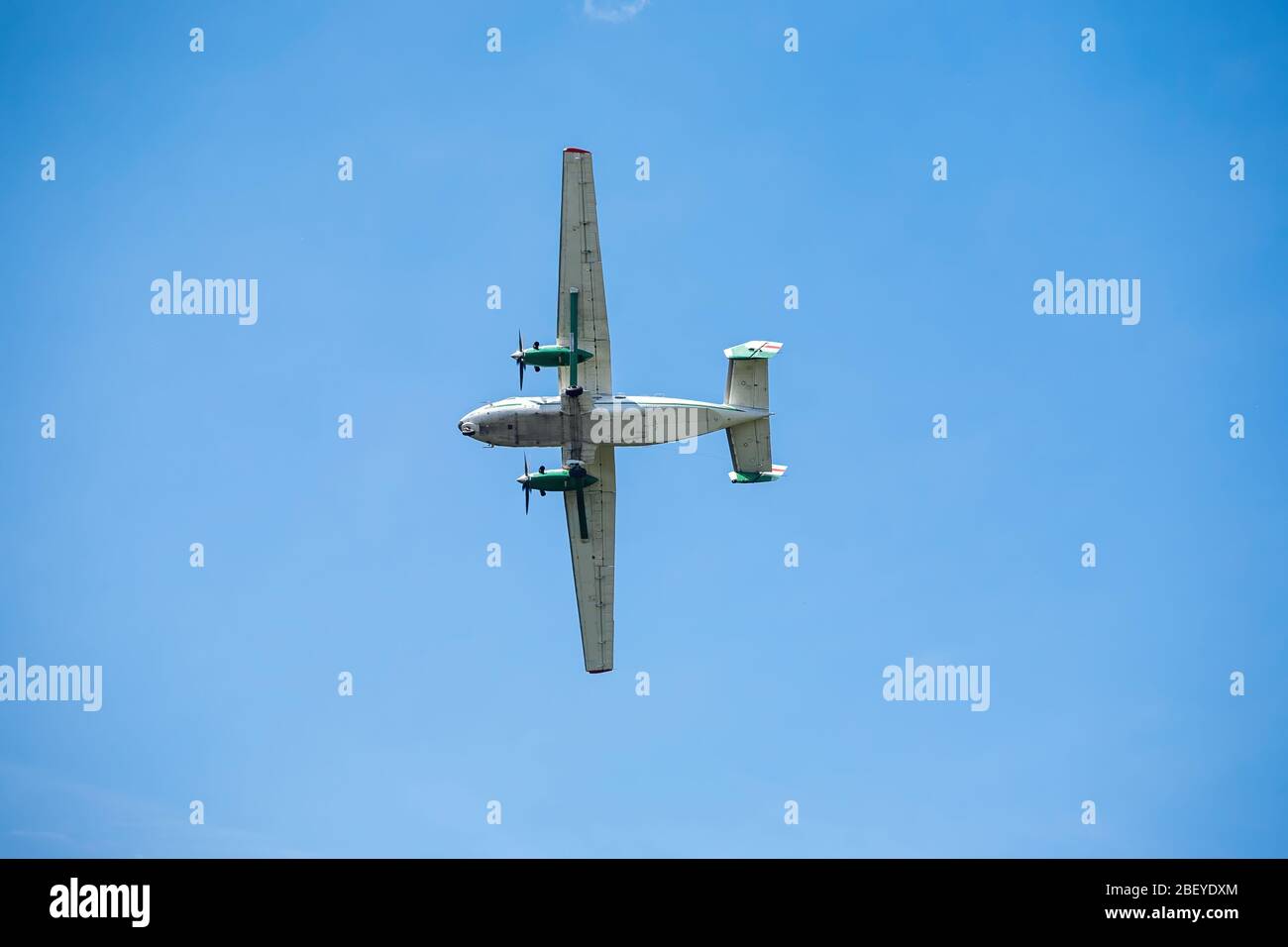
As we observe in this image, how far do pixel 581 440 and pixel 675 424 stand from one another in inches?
155

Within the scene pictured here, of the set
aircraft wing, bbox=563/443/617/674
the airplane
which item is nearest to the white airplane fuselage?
the airplane

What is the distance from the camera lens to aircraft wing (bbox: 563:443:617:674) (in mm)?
53938

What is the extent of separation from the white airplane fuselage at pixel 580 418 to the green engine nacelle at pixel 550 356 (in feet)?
4.80

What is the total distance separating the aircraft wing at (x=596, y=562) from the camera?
177ft

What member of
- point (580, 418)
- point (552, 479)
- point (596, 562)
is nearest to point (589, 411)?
point (580, 418)

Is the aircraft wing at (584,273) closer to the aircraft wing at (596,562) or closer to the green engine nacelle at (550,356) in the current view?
the green engine nacelle at (550,356)

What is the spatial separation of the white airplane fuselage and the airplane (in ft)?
0.13

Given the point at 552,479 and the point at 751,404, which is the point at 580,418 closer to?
the point at 552,479

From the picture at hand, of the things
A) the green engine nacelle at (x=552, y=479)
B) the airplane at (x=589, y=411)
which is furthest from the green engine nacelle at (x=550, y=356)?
the green engine nacelle at (x=552, y=479)

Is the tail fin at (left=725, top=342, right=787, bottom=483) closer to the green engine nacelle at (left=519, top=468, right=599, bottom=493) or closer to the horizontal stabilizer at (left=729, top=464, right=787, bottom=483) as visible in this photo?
the horizontal stabilizer at (left=729, top=464, right=787, bottom=483)

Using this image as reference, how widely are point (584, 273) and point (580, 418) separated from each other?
5.86 metres
